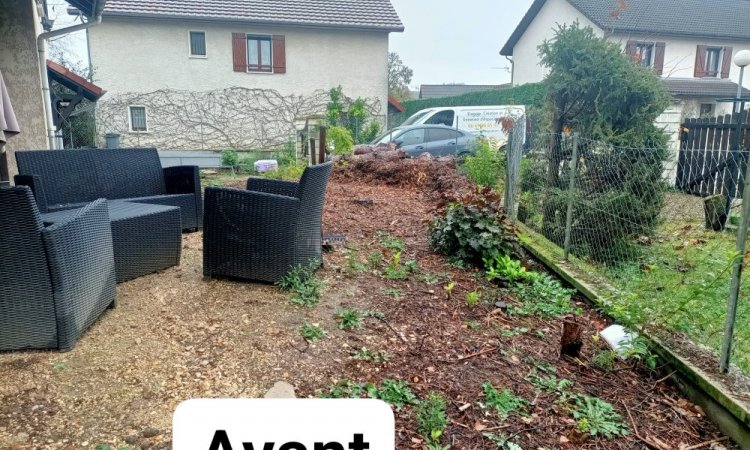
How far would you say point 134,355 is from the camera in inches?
104

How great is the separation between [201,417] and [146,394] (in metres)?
1.87

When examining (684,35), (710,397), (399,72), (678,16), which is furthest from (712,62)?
(710,397)

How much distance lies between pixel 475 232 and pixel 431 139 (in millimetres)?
8137

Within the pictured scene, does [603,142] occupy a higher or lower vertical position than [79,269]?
higher

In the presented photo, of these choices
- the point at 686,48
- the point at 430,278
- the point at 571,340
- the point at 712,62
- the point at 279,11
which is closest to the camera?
the point at 571,340

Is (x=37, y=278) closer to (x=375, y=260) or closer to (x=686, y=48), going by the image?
(x=375, y=260)

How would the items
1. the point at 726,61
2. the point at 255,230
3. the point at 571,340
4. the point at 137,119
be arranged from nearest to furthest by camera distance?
the point at 571,340 → the point at 255,230 → the point at 137,119 → the point at 726,61

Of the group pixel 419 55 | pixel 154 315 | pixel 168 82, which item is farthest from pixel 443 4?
pixel 154 315

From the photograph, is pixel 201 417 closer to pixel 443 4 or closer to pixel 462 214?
pixel 462 214

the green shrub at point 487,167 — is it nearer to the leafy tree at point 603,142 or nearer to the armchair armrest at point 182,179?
the leafy tree at point 603,142

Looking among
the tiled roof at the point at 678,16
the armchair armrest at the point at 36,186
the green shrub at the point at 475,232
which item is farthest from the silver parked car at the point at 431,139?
the tiled roof at the point at 678,16

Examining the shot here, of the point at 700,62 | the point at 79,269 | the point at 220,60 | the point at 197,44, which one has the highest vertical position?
the point at 700,62

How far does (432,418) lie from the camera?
2250mm

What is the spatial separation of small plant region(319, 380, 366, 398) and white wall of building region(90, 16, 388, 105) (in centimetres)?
1527
